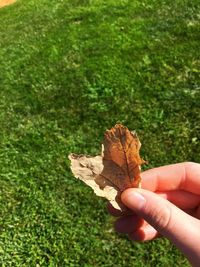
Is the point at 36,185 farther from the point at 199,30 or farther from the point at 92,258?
the point at 199,30

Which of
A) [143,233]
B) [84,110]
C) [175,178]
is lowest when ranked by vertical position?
[84,110]

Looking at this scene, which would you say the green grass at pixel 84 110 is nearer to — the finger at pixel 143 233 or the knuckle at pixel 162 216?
the finger at pixel 143 233

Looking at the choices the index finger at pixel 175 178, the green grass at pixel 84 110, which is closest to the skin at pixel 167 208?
the index finger at pixel 175 178

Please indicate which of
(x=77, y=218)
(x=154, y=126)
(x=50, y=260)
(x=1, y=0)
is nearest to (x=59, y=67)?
(x=154, y=126)

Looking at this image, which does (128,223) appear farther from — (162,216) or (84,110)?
(84,110)

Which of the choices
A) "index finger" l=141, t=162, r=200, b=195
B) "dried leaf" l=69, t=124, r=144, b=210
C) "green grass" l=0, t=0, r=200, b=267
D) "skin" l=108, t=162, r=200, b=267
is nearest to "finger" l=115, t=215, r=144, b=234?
"skin" l=108, t=162, r=200, b=267

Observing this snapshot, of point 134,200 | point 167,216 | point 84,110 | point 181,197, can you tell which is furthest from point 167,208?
point 84,110
